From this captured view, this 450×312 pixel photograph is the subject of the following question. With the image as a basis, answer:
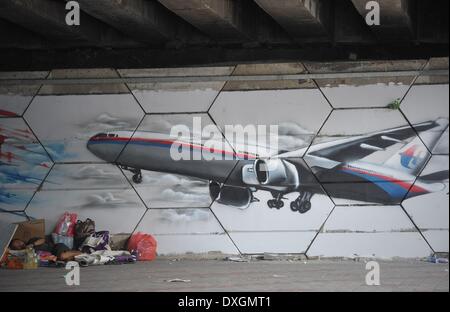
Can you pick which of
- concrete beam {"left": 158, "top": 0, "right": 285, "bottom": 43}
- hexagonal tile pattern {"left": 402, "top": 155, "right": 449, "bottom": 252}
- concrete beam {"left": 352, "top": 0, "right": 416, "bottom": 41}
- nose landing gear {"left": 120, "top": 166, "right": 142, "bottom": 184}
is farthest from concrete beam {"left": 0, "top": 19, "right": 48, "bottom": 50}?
hexagonal tile pattern {"left": 402, "top": 155, "right": 449, "bottom": 252}

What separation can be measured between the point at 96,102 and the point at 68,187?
46.9 inches

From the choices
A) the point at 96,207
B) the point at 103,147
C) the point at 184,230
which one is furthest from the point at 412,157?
the point at 96,207

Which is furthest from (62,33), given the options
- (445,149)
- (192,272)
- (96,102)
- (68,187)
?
(445,149)

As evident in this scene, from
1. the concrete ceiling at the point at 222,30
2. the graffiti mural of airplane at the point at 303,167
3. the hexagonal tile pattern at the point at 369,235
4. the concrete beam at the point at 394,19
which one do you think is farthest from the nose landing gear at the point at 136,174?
the concrete beam at the point at 394,19

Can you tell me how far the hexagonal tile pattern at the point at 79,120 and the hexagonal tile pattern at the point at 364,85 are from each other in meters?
2.50

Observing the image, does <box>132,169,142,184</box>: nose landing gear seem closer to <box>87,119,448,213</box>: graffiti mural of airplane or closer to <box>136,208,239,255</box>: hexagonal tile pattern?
<box>87,119,448,213</box>: graffiti mural of airplane

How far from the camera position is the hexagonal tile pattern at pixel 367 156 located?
11383 mm

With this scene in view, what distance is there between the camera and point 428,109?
1130 centimetres

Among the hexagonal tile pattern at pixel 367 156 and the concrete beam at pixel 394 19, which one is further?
the hexagonal tile pattern at pixel 367 156

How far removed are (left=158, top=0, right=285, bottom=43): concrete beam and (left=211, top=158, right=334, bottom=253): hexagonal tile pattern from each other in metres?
1.69

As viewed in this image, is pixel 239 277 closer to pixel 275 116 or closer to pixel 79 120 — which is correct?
pixel 275 116

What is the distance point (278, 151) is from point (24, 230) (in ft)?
11.3

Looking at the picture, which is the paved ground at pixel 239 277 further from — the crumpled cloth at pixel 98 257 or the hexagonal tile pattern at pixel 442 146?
the hexagonal tile pattern at pixel 442 146
